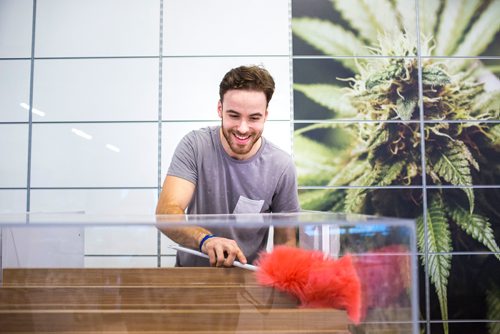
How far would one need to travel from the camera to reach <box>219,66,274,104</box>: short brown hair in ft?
5.29

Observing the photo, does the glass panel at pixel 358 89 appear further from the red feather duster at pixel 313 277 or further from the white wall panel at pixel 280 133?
the red feather duster at pixel 313 277

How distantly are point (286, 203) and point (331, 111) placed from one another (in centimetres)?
168

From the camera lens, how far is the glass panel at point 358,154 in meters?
3.24

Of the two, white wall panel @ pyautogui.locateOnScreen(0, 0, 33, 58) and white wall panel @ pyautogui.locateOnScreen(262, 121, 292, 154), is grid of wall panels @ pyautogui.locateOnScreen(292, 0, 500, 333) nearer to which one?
white wall panel @ pyautogui.locateOnScreen(262, 121, 292, 154)

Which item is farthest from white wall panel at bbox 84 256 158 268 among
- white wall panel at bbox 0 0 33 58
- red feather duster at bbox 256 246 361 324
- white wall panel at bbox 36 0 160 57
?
white wall panel at bbox 0 0 33 58

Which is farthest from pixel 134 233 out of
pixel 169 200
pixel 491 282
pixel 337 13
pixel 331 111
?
pixel 491 282

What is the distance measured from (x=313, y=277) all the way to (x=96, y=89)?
9.10 feet

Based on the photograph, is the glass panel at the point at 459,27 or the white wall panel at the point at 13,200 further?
the glass panel at the point at 459,27

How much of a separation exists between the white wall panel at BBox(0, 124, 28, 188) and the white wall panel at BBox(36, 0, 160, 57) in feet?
1.96

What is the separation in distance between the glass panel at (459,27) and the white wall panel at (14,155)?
259 centimetres

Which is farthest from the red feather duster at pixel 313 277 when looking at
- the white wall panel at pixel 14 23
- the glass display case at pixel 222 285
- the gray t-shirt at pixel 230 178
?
the white wall panel at pixel 14 23

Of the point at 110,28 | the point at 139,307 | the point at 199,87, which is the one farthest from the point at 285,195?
the point at 110,28

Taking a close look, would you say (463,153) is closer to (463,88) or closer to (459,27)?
(463,88)

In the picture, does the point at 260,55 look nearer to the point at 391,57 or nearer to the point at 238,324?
the point at 391,57
